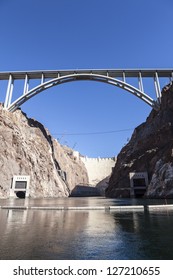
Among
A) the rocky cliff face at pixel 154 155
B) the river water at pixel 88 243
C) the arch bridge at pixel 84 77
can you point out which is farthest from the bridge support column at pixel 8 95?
the river water at pixel 88 243

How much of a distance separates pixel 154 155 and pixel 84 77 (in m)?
37.4

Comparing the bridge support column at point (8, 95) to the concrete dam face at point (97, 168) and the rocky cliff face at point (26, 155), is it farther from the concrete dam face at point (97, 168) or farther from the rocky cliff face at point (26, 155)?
the concrete dam face at point (97, 168)

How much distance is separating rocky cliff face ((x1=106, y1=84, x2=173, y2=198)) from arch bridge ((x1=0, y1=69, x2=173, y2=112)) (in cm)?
596

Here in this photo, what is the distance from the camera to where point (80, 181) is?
463ft

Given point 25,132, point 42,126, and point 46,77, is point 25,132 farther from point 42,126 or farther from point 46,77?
point 46,77

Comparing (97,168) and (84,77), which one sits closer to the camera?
(84,77)

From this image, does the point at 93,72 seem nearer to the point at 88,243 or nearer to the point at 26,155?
the point at 26,155

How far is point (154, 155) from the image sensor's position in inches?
2203

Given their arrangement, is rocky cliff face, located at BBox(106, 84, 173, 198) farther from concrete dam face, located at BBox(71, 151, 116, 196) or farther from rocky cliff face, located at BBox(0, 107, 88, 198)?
concrete dam face, located at BBox(71, 151, 116, 196)

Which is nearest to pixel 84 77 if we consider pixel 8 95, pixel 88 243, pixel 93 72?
pixel 93 72

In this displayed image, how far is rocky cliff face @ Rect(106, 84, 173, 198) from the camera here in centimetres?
4481

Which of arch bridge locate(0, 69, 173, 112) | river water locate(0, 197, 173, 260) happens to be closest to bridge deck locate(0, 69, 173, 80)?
arch bridge locate(0, 69, 173, 112)

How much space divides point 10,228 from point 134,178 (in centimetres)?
5098
